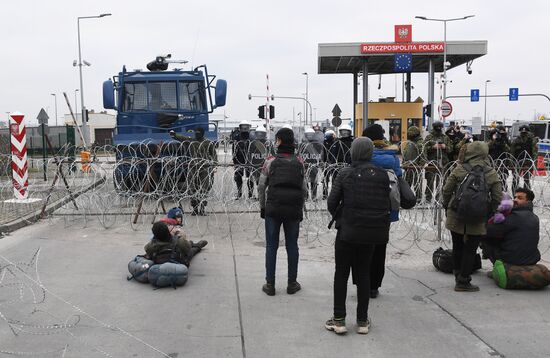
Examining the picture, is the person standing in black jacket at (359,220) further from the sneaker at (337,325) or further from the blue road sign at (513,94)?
the blue road sign at (513,94)

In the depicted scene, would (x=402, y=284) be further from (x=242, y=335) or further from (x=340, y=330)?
(x=242, y=335)

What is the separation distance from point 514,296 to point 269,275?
8.45 feet

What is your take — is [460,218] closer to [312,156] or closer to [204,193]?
[204,193]

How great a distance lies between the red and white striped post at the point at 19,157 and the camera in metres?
11.7

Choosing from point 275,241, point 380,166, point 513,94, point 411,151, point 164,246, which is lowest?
point 164,246

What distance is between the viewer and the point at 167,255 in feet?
20.0

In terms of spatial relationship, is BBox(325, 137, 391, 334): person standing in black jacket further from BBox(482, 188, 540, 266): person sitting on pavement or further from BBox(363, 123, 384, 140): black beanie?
BBox(482, 188, 540, 266): person sitting on pavement

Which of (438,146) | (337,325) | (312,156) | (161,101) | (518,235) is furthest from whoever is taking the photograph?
(161,101)

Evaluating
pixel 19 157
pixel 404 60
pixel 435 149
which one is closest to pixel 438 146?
pixel 435 149

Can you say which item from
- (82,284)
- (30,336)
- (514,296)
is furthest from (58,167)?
(514,296)

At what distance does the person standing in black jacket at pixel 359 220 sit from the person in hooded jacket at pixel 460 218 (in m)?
1.45

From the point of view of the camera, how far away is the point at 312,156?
1169cm

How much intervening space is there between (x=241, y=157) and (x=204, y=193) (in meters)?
2.06

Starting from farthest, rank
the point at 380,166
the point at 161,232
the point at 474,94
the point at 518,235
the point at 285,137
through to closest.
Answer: the point at 474,94
the point at 161,232
the point at 518,235
the point at 285,137
the point at 380,166
